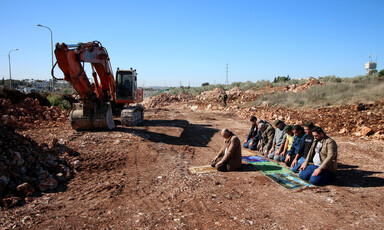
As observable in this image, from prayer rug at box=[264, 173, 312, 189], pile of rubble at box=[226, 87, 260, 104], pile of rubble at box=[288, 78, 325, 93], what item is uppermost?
pile of rubble at box=[288, 78, 325, 93]

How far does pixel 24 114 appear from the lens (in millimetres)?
13633

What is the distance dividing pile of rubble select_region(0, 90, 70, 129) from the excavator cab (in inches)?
153

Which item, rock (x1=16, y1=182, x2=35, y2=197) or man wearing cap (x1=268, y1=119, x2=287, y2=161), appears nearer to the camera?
rock (x1=16, y1=182, x2=35, y2=197)

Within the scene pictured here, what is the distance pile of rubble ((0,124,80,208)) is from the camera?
15.0ft

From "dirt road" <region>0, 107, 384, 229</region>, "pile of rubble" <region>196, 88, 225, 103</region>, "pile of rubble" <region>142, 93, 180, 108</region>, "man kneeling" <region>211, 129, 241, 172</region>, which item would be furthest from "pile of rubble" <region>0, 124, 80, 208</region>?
"pile of rubble" <region>142, 93, 180, 108</region>

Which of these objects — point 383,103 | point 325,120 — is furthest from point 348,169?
point 383,103

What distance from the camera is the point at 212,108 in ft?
77.5

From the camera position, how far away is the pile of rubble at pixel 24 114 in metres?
11.9

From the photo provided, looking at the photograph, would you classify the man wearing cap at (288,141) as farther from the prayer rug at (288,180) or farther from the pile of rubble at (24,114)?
the pile of rubble at (24,114)

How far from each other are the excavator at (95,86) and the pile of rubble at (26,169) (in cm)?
298

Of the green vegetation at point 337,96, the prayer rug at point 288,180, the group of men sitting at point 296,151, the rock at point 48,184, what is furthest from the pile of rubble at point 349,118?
the rock at point 48,184

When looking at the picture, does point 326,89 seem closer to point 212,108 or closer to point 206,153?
point 212,108

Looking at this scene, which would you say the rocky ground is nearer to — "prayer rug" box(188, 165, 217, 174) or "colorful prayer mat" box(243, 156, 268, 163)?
"prayer rug" box(188, 165, 217, 174)

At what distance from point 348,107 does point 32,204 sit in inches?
550
